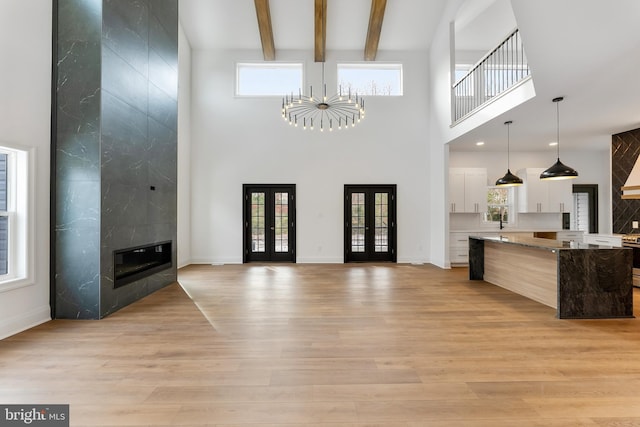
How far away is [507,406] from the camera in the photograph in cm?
209

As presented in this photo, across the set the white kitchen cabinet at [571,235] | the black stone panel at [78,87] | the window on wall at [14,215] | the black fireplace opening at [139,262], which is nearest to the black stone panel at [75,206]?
the window on wall at [14,215]

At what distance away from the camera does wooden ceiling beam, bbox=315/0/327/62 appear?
6.93 metres

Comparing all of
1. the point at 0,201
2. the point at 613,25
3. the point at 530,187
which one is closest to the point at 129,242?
the point at 0,201

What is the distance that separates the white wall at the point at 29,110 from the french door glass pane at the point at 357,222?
611cm

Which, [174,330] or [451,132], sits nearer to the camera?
[174,330]

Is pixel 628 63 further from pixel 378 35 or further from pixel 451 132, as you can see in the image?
pixel 378 35

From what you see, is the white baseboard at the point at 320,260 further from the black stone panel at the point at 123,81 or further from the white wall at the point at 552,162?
the black stone panel at the point at 123,81

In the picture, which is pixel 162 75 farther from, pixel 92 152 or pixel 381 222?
pixel 381 222

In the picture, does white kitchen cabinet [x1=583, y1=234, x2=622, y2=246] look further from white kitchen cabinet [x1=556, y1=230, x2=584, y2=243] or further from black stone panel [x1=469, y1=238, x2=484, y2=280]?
black stone panel [x1=469, y1=238, x2=484, y2=280]

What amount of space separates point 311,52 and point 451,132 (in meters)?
4.04

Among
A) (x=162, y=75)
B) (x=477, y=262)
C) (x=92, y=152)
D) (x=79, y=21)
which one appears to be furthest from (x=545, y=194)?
(x=79, y=21)
